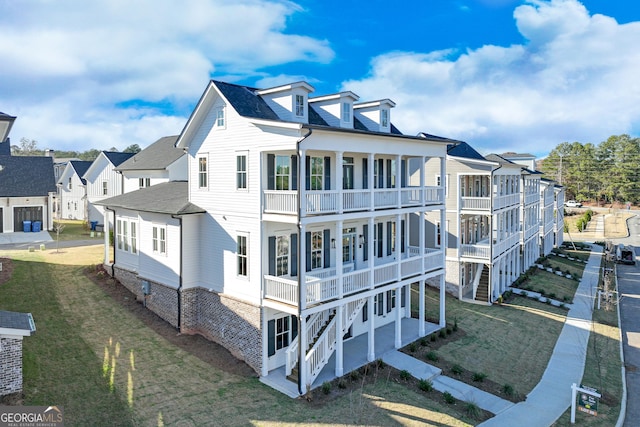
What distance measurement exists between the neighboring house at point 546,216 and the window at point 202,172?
38503mm

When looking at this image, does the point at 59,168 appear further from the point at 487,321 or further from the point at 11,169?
the point at 487,321

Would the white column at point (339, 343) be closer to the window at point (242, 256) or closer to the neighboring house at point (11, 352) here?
the window at point (242, 256)

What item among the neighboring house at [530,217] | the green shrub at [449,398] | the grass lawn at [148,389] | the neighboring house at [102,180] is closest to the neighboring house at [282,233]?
the grass lawn at [148,389]

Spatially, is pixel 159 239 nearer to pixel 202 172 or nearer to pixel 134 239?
pixel 134 239

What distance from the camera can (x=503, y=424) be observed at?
46.0ft

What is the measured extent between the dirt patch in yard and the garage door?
17.8 m

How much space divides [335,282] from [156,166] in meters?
17.3

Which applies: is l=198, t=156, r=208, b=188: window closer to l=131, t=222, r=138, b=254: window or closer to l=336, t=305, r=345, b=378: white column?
l=131, t=222, r=138, b=254: window

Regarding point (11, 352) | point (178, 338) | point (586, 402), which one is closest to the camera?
point (11, 352)

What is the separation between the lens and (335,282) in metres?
16.3

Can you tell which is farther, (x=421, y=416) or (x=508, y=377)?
(x=508, y=377)

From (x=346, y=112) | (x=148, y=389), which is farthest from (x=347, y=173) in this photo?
(x=148, y=389)

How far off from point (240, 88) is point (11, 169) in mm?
29001

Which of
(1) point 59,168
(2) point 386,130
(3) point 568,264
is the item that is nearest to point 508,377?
(2) point 386,130
